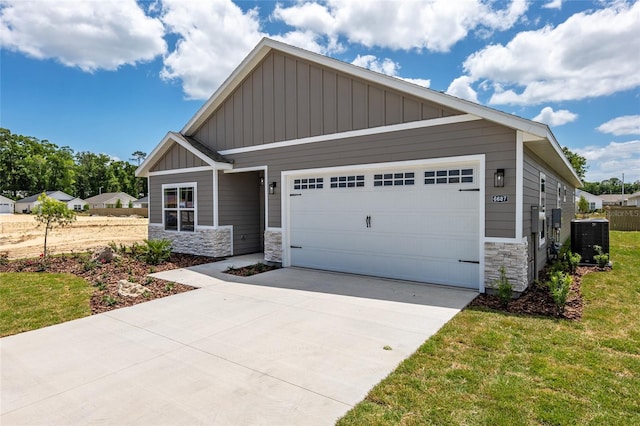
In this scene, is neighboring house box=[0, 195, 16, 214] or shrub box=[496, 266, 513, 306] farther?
neighboring house box=[0, 195, 16, 214]

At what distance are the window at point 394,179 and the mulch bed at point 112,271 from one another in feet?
15.1

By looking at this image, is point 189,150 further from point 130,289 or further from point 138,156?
point 138,156

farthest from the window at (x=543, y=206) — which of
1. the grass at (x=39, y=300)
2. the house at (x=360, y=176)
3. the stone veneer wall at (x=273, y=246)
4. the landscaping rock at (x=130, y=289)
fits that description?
the grass at (x=39, y=300)

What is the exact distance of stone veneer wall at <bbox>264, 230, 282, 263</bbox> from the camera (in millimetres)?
9400

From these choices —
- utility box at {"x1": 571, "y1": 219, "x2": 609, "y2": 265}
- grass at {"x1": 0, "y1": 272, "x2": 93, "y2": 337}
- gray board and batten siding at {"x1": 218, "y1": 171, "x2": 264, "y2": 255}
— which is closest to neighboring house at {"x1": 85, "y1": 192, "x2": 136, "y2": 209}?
gray board and batten siding at {"x1": 218, "y1": 171, "x2": 264, "y2": 255}

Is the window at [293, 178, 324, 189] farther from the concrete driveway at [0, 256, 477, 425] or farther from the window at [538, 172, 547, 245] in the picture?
the window at [538, 172, 547, 245]

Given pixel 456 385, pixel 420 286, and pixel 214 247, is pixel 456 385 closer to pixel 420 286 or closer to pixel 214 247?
pixel 420 286

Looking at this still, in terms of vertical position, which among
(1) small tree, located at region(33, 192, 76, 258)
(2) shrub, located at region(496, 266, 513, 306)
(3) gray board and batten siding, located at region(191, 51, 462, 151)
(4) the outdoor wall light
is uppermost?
(3) gray board and batten siding, located at region(191, 51, 462, 151)

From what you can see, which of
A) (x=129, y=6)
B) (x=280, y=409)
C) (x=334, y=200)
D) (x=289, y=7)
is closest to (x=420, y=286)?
(x=334, y=200)

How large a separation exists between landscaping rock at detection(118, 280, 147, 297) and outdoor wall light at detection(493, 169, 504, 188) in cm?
682

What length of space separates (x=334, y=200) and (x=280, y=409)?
6.04 meters

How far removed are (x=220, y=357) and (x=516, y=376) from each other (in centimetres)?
303

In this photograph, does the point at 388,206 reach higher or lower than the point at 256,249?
higher

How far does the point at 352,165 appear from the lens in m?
7.94
